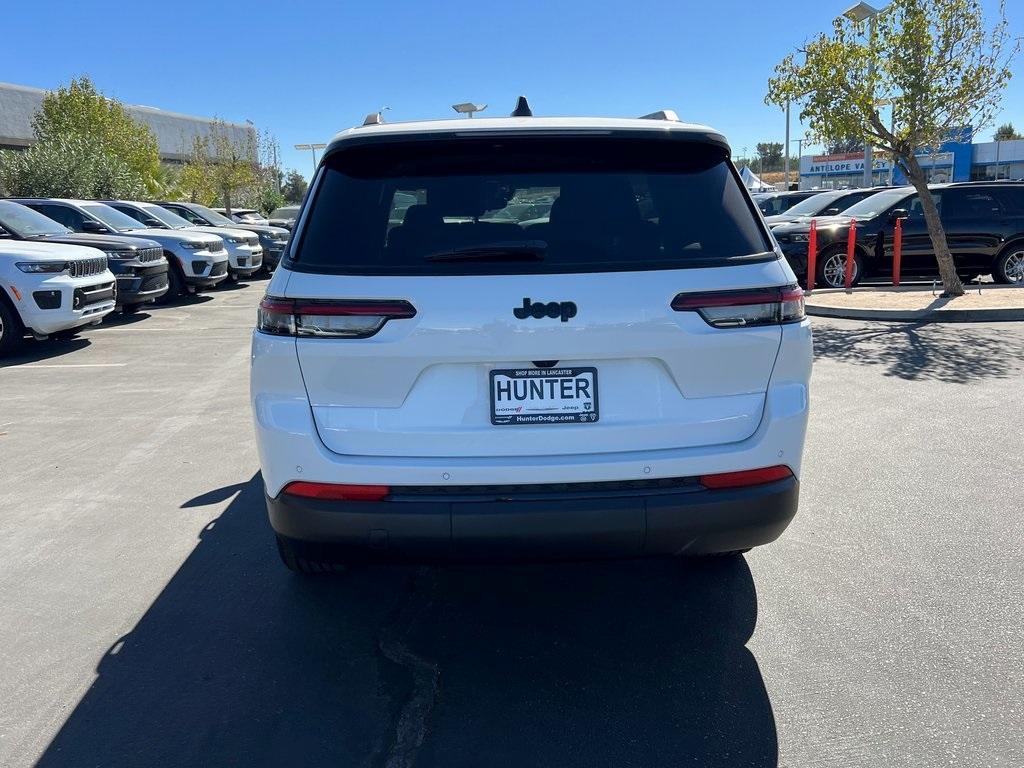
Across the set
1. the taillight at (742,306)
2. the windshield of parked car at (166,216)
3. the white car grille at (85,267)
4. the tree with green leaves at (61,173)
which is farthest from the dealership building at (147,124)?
the taillight at (742,306)

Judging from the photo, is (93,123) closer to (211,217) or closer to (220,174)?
(220,174)

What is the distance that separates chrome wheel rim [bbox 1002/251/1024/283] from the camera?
45.1 ft

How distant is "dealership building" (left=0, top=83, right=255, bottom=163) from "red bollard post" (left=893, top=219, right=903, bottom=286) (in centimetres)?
3893

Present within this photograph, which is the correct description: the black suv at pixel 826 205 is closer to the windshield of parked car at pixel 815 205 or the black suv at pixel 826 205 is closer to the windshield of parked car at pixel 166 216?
the windshield of parked car at pixel 815 205

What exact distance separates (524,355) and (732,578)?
5.75 feet

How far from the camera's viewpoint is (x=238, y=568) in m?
3.99

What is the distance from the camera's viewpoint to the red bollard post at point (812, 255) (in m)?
13.4

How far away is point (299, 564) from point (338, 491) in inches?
33.5

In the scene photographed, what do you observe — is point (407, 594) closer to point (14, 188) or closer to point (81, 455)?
point (81, 455)

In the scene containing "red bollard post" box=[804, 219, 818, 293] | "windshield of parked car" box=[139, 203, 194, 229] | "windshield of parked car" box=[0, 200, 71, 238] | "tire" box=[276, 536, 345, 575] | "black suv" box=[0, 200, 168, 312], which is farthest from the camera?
"windshield of parked car" box=[139, 203, 194, 229]

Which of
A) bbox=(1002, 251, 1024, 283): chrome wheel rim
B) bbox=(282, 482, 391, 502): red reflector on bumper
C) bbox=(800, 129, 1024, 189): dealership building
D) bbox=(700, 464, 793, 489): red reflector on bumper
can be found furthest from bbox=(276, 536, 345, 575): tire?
bbox=(800, 129, 1024, 189): dealership building

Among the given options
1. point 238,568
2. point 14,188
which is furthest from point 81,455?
point 14,188

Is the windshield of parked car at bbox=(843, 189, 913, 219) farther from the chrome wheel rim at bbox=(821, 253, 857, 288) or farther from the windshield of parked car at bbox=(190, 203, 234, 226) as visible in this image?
the windshield of parked car at bbox=(190, 203, 234, 226)

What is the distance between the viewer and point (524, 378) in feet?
9.20
